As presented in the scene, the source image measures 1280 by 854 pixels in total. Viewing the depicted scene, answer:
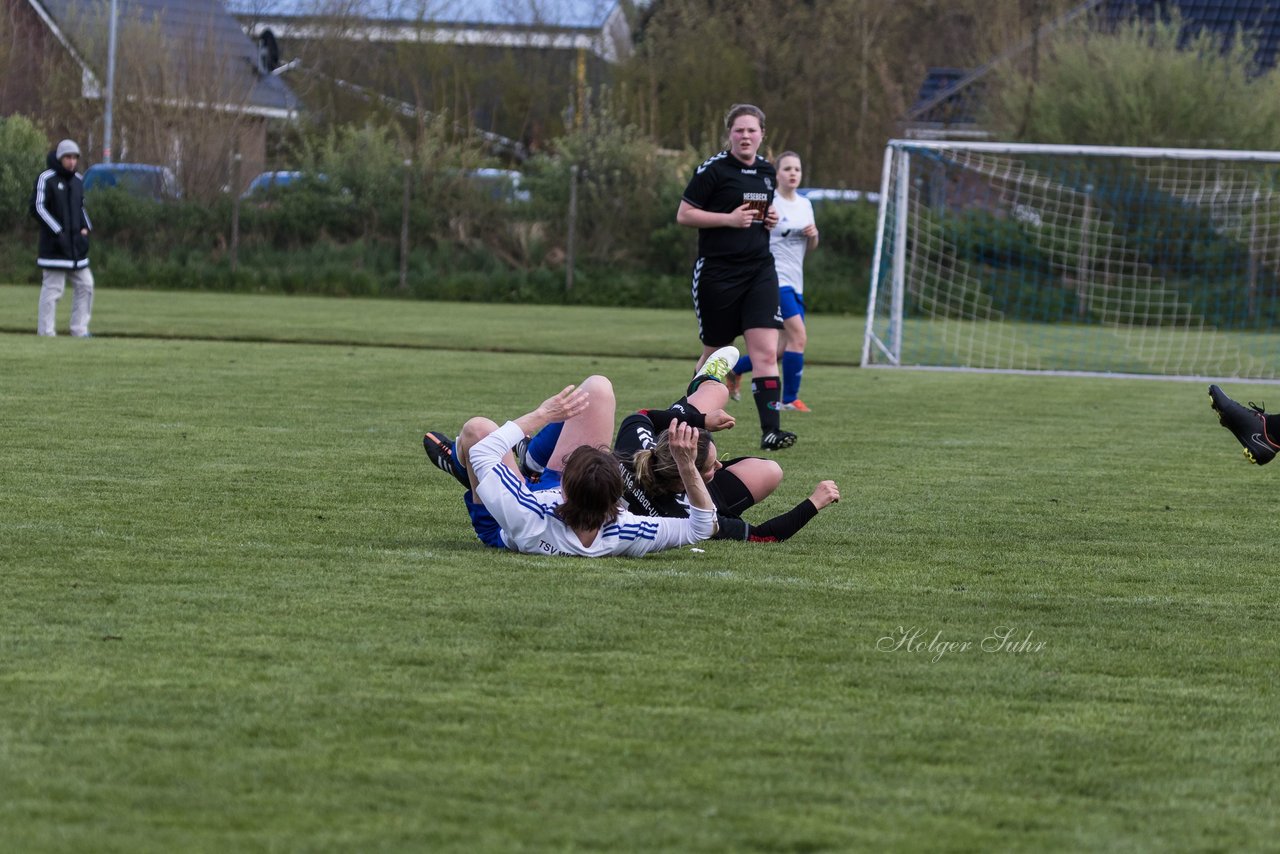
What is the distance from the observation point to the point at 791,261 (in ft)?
43.3

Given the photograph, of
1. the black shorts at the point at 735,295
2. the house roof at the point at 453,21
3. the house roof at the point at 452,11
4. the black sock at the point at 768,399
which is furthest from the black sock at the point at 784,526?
the house roof at the point at 452,11

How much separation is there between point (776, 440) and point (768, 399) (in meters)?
0.30

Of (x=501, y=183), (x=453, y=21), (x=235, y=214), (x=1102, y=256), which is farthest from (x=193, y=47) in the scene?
(x=1102, y=256)

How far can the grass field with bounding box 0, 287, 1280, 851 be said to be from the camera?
349cm

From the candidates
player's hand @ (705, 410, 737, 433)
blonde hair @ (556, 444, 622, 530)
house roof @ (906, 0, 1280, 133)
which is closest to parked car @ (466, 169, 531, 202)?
house roof @ (906, 0, 1280, 133)

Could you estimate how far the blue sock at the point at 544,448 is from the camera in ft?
22.9

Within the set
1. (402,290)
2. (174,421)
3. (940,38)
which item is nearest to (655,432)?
(174,421)

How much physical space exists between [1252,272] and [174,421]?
18.9m

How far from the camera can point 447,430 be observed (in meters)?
10.4

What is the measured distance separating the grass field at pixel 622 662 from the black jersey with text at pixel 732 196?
1.40 meters

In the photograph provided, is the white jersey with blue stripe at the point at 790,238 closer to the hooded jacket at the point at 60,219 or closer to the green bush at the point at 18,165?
the hooded jacket at the point at 60,219

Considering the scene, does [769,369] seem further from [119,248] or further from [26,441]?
[119,248]

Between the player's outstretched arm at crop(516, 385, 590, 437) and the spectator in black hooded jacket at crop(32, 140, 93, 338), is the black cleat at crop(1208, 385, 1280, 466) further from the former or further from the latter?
the spectator in black hooded jacket at crop(32, 140, 93, 338)

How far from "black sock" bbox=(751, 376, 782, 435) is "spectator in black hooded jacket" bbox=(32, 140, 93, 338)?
29.6ft
